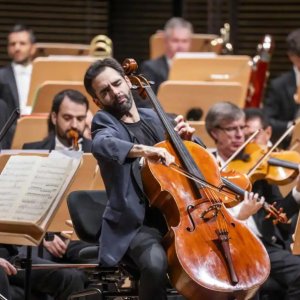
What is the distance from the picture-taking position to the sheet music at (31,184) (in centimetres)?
381

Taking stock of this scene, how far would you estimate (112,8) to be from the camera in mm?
9039

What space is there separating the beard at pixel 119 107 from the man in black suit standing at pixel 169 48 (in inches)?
122

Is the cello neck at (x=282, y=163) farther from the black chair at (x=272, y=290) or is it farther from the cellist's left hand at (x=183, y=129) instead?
the cellist's left hand at (x=183, y=129)

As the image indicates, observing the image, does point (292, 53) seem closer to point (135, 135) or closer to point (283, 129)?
point (283, 129)

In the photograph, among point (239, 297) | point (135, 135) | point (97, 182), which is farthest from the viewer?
point (97, 182)

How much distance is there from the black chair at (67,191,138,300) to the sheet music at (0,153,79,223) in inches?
11.4

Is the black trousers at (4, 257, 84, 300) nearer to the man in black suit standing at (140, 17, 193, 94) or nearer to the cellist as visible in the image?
the cellist

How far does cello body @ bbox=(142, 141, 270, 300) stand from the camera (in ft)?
12.2

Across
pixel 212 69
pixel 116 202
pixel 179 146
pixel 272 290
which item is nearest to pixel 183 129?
pixel 179 146

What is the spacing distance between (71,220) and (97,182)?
1.32 ft

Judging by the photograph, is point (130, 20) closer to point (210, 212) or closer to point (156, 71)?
point (156, 71)

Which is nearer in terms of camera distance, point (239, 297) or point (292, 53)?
point (239, 297)

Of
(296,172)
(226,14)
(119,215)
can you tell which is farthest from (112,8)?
(119,215)

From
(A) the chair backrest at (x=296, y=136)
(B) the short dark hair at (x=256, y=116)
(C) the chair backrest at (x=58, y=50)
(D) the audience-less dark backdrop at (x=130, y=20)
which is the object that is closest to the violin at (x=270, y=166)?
(A) the chair backrest at (x=296, y=136)
